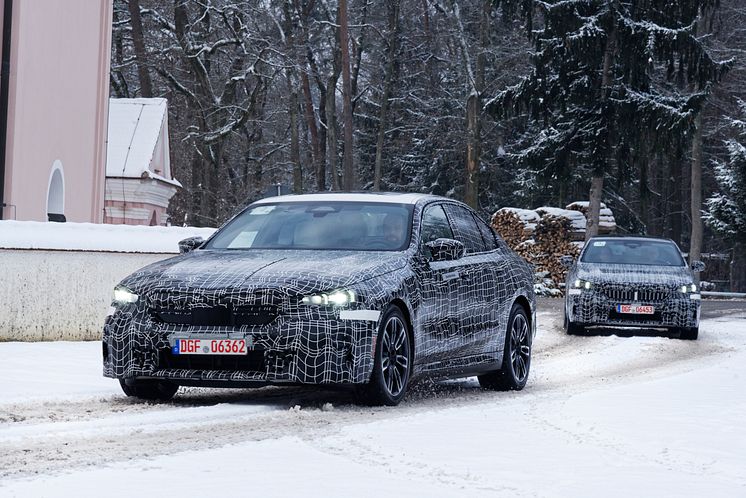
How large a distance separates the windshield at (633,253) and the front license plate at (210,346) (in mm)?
12999

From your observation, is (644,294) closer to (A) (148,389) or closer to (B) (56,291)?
(B) (56,291)

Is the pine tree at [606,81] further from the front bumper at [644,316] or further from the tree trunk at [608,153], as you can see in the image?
the front bumper at [644,316]

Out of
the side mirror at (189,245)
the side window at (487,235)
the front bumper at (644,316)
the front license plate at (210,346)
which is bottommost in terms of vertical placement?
the front bumper at (644,316)

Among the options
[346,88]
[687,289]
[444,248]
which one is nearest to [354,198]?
[444,248]

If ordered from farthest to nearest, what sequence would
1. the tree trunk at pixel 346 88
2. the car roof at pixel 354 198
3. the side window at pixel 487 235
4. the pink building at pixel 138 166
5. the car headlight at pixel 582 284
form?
1. the tree trunk at pixel 346 88
2. the pink building at pixel 138 166
3. the car headlight at pixel 582 284
4. the side window at pixel 487 235
5. the car roof at pixel 354 198

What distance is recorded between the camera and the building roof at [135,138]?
35.4 meters

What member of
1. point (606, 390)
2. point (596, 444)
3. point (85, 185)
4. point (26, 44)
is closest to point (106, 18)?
point (85, 185)

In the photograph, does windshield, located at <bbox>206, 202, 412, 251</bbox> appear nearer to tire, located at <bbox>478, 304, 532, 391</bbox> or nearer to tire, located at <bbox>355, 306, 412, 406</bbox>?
tire, located at <bbox>355, 306, 412, 406</bbox>

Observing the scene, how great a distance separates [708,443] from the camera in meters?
7.94

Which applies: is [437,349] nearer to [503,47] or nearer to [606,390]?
[606,390]

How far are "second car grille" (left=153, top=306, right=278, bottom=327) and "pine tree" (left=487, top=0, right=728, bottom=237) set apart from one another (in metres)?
31.0

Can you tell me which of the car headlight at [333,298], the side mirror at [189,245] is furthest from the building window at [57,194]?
the car headlight at [333,298]

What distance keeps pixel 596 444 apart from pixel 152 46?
38.1 m

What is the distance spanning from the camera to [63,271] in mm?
15961
